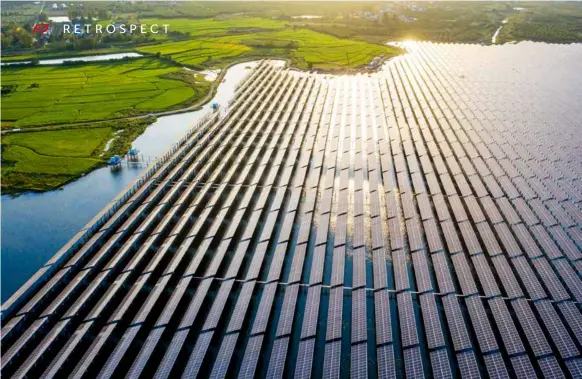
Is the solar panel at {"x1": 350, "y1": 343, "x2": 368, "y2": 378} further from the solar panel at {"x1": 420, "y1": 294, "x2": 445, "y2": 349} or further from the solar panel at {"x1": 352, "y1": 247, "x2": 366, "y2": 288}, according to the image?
the solar panel at {"x1": 352, "y1": 247, "x2": 366, "y2": 288}

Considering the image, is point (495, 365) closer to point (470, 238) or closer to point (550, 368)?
point (550, 368)

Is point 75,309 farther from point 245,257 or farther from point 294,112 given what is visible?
point 294,112

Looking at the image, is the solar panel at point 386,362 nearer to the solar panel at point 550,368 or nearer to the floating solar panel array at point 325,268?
the floating solar panel array at point 325,268

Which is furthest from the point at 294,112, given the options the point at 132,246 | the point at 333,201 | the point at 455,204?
the point at 132,246

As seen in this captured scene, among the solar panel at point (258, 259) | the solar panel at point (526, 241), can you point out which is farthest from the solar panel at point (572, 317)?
the solar panel at point (258, 259)

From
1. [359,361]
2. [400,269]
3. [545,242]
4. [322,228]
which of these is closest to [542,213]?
[545,242]

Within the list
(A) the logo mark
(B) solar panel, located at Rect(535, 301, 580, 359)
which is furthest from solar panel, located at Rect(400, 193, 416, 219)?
(A) the logo mark
